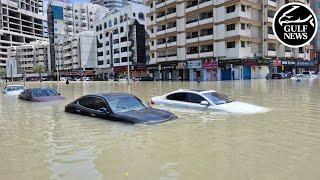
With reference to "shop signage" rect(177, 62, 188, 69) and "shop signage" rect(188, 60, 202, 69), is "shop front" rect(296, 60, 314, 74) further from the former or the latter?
"shop signage" rect(177, 62, 188, 69)

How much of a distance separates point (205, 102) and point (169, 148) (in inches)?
241

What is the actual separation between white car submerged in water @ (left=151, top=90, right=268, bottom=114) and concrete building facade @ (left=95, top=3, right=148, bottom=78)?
249 feet

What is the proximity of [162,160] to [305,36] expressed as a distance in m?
14.0

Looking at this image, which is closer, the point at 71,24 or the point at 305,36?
the point at 305,36

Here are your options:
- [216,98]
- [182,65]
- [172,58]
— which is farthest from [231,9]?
[216,98]

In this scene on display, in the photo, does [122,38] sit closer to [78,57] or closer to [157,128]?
[78,57]

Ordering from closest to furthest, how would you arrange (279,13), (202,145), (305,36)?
(202,145), (279,13), (305,36)

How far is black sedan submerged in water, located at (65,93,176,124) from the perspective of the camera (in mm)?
12727

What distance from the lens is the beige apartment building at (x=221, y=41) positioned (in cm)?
6281

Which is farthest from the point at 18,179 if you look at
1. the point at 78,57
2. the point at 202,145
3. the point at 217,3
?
the point at 78,57

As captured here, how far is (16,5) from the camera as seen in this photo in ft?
505

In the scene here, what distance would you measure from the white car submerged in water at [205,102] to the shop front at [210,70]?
1963 inches

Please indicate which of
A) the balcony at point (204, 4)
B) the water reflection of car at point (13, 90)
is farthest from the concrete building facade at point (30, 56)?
the water reflection of car at point (13, 90)

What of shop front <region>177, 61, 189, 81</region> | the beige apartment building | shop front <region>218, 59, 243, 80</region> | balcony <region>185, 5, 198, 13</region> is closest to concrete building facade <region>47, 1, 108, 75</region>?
the beige apartment building
